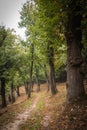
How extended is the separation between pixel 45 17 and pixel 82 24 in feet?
8.05

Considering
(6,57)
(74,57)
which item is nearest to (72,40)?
(74,57)

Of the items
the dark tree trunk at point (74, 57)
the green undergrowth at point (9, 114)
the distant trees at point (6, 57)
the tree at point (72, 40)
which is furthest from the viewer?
the distant trees at point (6, 57)

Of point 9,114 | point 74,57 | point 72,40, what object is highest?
point 72,40

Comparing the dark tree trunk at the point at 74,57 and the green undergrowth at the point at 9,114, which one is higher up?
the dark tree trunk at the point at 74,57

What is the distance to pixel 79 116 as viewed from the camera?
851 centimetres

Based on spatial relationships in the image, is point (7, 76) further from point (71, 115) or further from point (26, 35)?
point (71, 115)

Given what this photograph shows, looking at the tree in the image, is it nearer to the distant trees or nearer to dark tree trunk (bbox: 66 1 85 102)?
dark tree trunk (bbox: 66 1 85 102)

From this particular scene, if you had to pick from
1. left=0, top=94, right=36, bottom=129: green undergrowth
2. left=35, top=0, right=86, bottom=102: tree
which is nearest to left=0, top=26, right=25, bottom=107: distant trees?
left=0, top=94, right=36, bottom=129: green undergrowth

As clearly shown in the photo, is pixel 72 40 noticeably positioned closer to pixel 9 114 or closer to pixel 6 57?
pixel 9 114

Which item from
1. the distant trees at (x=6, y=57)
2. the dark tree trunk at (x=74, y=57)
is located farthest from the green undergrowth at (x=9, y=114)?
the distant trees at (x=6, y=57)

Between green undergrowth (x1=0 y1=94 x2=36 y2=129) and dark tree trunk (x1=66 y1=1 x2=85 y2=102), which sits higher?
dark tree trunk (x1=66 y1=1 x2=85 y2=102)

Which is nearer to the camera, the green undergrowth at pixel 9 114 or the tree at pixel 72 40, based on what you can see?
the tree at pixel 72 40

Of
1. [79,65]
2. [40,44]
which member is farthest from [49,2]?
[40,44]

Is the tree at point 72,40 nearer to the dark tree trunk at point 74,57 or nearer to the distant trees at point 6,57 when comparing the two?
the dark tree trunk at point 74,57
